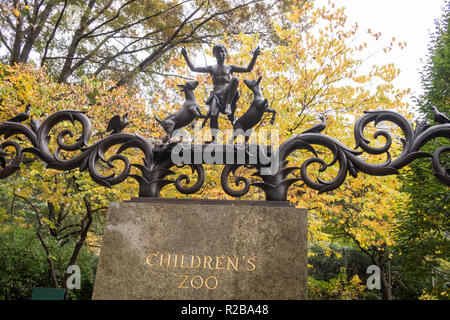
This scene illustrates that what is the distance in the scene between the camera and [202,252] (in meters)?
3.12

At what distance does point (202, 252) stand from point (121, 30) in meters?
12.2

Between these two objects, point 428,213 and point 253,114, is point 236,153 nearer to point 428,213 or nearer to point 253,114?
point 253,114

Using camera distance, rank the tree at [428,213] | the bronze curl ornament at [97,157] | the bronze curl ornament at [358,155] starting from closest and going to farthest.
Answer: the bronze curl ornament at [358,155]
the bronze curl ornament at [97,157]
the tree at [428,213]

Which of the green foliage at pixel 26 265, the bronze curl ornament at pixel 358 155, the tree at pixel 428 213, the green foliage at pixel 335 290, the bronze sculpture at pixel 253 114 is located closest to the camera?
the bronze curl ornament at pixel 358 155

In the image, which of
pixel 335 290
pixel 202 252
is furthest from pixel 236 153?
pixel 335 290

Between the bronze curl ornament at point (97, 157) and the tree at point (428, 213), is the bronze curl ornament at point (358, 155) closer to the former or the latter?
the bronze curl ornament at point (97, 157)

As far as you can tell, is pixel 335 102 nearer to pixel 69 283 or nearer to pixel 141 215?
pixel 141 215

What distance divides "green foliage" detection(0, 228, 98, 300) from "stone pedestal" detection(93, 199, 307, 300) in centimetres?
938

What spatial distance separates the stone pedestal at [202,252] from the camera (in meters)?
2.98

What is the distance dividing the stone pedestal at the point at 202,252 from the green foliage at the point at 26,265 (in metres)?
9.38

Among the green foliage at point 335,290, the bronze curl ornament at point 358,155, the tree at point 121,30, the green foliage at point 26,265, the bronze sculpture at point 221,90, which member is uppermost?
the tree at point 121,30

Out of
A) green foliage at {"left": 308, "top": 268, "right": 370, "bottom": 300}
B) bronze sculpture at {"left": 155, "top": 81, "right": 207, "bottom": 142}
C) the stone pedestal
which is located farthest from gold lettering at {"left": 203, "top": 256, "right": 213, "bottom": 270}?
green foliage at {"left": 308, "top": 268, "right": 370, "bottom": 300}

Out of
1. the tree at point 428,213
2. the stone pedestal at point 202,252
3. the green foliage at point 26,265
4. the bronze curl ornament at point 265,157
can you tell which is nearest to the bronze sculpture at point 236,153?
the bronze curl ornament at point 265,157
